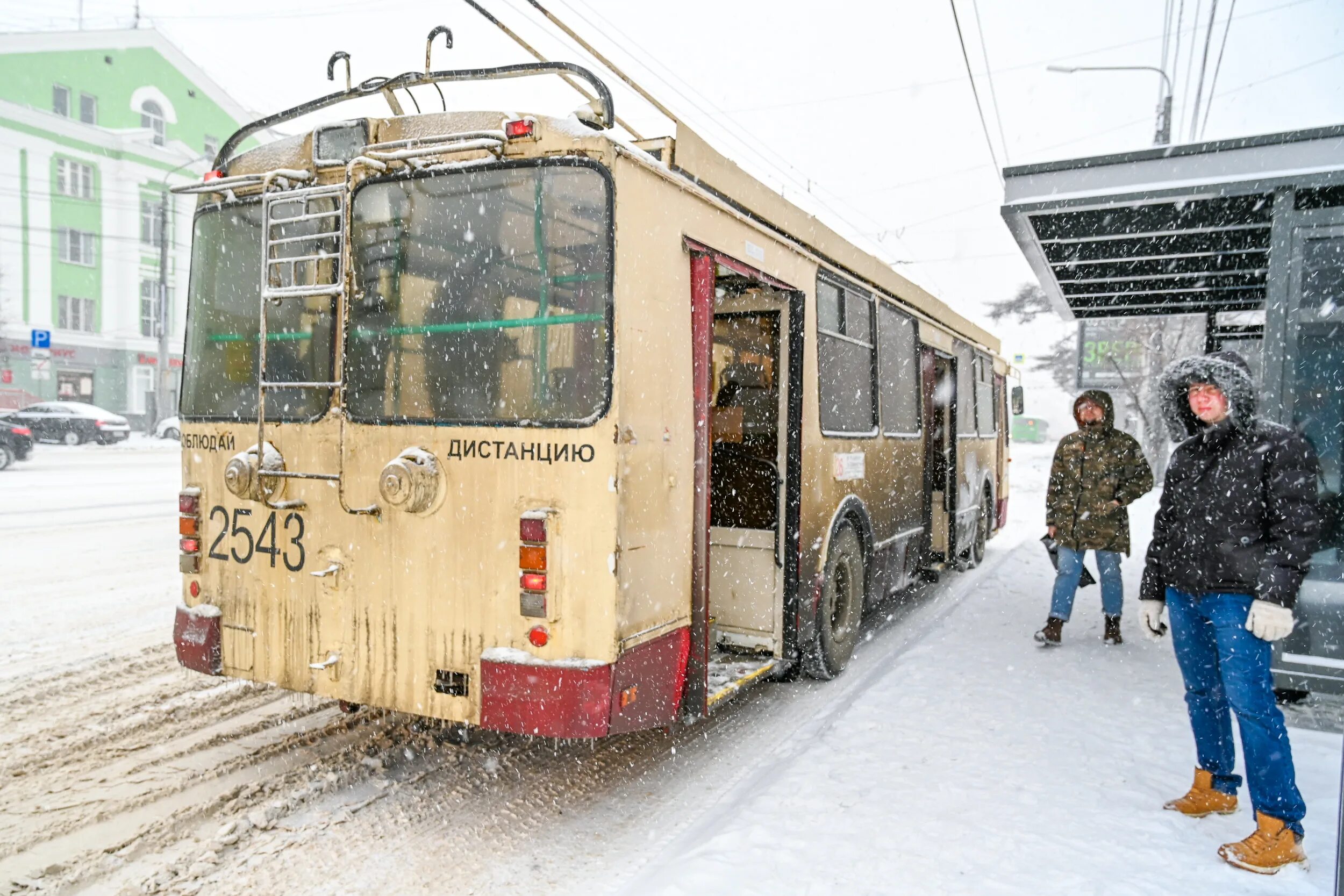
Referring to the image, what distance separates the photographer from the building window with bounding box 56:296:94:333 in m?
35.2

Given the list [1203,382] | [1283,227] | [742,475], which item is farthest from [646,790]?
[1283,227]

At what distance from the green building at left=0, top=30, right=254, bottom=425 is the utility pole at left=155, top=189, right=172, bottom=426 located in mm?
490

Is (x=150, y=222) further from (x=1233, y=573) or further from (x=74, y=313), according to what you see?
(x=1233, y=573)

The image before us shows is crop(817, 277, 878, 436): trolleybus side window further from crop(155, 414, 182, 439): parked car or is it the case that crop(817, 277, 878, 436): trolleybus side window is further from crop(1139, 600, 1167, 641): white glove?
crop(155, 414, 182, 439): parked car

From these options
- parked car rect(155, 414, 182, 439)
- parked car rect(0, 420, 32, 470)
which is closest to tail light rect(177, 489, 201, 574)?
parked car rect(0, 420, 32, 470)

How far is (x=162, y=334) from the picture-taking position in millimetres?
33906

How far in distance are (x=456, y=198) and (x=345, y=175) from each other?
0.58 m

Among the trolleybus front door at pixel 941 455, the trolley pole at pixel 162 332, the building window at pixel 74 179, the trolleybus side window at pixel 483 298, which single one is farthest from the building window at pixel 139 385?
the trolleybus side window at pixel 483 298

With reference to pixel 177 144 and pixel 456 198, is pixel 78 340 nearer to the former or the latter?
pixel 177 144

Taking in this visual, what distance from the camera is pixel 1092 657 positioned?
682cm

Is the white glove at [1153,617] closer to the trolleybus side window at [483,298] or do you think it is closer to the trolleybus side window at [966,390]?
the trolleybus side window at [483,298]

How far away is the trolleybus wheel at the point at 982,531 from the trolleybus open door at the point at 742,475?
19.7ft

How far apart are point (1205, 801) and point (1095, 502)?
3.51 meters

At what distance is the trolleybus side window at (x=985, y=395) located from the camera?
465 inches
